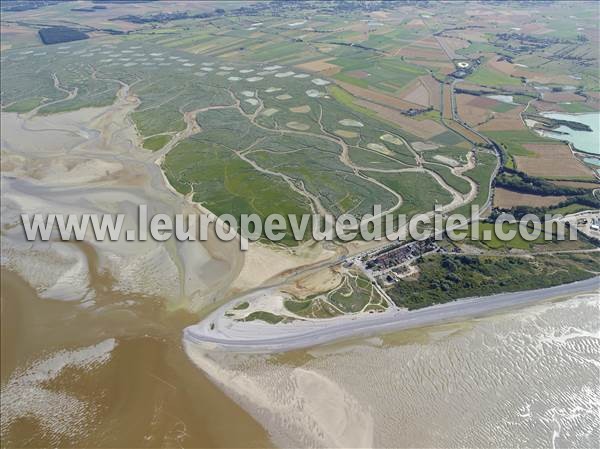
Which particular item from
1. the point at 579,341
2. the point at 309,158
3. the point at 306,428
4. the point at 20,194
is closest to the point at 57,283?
the point at 20,194

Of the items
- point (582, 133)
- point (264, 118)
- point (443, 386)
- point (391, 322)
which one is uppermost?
point (264, 118)

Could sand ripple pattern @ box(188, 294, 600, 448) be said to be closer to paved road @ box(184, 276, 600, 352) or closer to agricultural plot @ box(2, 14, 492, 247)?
paved road @ box(184, 276, 600, 352)

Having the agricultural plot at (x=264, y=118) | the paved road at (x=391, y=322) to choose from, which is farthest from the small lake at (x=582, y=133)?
the paved road at (x=391, y=322)

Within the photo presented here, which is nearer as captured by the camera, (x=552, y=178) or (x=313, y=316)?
(x=313, y=316)

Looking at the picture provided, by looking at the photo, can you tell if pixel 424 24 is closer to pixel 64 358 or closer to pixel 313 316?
pixel 313 316

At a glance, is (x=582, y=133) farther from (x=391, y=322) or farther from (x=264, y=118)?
(x=391, y=322)

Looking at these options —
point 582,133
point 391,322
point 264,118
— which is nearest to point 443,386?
point 391,322
